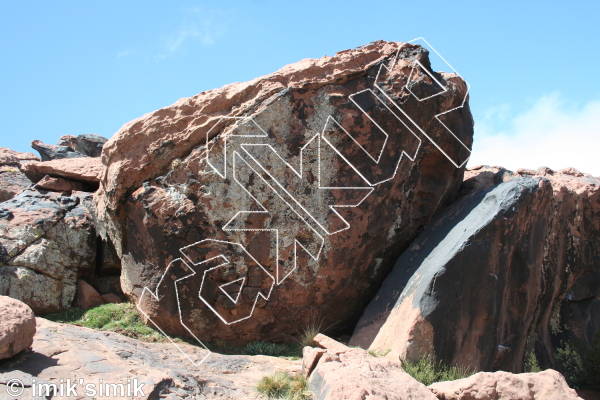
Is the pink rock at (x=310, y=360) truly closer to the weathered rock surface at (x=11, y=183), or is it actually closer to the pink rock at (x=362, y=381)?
the pink rock at (x=362, y=381)

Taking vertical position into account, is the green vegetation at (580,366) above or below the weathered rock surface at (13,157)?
A: below

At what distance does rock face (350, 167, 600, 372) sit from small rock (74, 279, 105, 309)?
132 inches

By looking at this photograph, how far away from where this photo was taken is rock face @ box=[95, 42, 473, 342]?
611 centimetres

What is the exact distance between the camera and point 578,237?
7582 mm

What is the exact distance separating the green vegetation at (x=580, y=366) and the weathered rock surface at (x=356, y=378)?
3.53 meters

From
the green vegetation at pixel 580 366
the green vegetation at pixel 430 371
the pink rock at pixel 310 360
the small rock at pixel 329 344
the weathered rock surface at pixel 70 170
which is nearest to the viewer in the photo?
the pink rock at pixel 310 360


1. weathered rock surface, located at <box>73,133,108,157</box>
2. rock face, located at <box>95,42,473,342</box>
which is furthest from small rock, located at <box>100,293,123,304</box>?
weathered rock surface, located at <box>73,133,108,157</box>

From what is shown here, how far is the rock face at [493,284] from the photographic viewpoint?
5594 mm

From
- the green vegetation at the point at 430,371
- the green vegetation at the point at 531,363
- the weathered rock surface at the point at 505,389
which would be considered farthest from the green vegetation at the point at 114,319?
the green vegetation at the point at 531,363

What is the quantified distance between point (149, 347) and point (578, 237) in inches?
229

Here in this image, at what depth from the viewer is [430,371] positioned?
5230 mm

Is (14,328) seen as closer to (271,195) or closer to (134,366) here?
(134,366)

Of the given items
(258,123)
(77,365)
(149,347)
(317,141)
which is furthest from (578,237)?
(77,365)

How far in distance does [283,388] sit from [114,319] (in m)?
2.82
